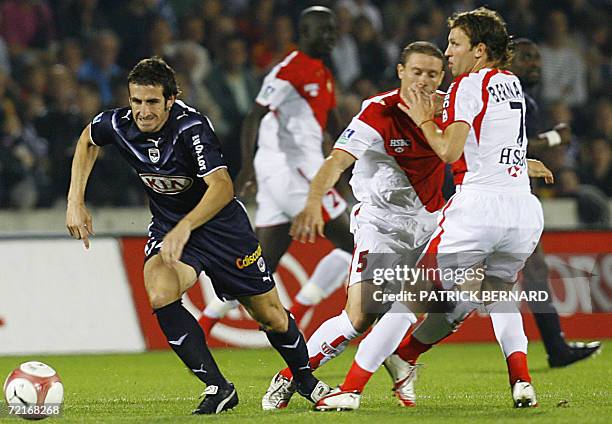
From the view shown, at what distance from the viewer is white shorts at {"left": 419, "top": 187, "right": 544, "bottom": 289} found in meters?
5.99

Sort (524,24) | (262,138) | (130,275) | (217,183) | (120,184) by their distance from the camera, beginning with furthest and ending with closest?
(524,24) → (120,184) → (130,275) → (262,138) → (217,183)

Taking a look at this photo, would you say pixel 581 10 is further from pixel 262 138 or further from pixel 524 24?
pixel 262 138

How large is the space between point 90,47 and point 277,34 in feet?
7.00

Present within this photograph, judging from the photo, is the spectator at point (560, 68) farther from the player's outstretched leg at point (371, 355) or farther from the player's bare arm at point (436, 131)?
the player's outstretched leg at point (371, 355)

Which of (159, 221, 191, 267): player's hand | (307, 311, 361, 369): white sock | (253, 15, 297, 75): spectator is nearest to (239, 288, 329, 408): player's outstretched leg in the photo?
(307, 311, 361, 369): white sock

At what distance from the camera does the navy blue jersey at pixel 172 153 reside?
610 centimetres

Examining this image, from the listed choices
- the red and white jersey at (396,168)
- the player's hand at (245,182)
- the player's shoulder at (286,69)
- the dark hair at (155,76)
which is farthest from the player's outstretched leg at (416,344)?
the player's shoulder at (286,69)

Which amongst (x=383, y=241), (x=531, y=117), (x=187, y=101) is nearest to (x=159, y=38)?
(x=187, y=101)

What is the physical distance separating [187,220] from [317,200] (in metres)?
0.65

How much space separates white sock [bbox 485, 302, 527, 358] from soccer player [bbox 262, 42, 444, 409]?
0.54 metres

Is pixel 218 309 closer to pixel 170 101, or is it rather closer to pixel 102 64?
pixel 170 101

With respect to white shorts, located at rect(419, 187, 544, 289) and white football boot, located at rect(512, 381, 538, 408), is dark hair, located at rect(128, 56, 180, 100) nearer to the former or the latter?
white shorts, located at rect(419, 187, 544, 289)

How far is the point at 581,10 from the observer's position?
51.1 ft

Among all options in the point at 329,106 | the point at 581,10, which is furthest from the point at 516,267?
the point at 581,10
